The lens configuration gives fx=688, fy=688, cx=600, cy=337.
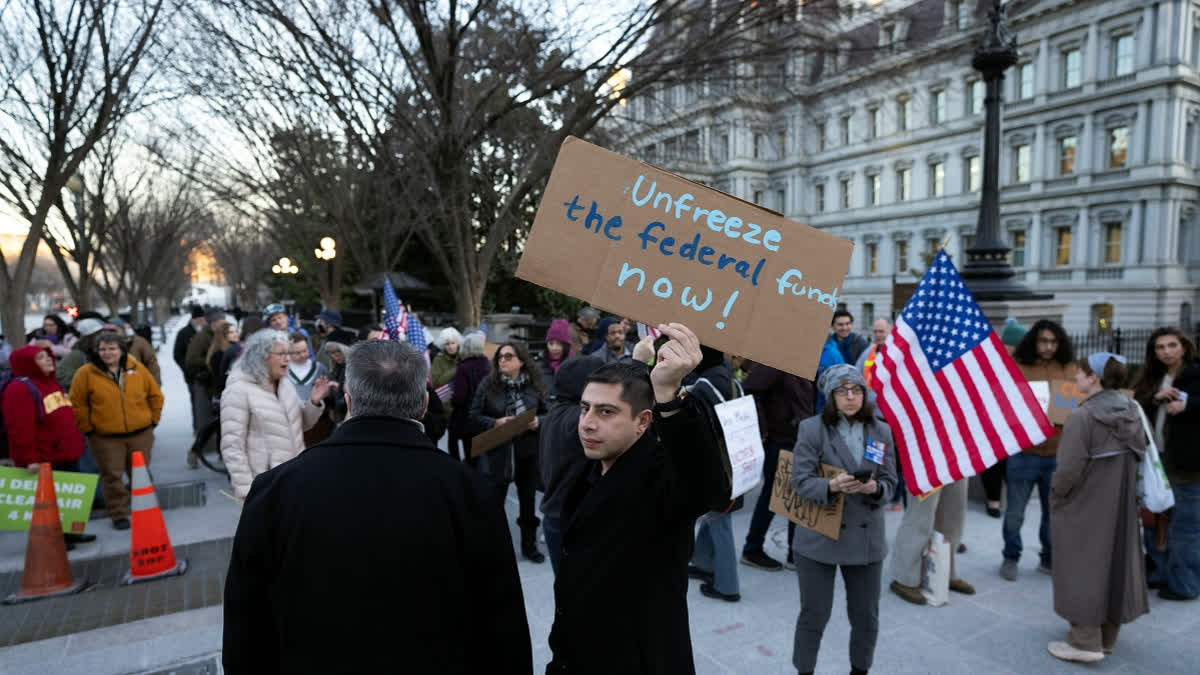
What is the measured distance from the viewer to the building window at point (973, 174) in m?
38.8

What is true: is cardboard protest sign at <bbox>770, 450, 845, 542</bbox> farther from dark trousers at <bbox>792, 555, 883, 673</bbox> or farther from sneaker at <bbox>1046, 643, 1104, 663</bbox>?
sneaker at <bbox>1046, 643, 1104, 663</bbox>

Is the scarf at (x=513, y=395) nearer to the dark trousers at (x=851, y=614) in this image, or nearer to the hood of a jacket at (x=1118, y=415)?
the dark trousers at (x=851, y=614)

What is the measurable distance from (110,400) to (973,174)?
141 feet

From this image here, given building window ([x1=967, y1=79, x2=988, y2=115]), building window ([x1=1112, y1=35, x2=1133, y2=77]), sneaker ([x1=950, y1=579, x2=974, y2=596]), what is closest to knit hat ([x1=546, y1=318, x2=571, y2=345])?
sneaker ([x1=950, y1=579, x2=974, y2=596])

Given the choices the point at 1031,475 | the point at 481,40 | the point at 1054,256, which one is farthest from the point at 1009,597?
the point at 1054,256

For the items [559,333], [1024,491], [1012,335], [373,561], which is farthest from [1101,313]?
[373,561]

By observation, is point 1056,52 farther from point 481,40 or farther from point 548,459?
point 548,459

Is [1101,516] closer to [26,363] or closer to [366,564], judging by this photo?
[366,564]

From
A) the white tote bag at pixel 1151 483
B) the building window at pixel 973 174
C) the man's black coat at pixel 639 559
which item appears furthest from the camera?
the building window at pixel 973 174

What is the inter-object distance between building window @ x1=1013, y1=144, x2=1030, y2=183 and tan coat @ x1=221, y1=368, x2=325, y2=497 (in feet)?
139

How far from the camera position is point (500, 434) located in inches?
220

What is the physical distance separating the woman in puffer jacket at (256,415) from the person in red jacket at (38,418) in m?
2.20

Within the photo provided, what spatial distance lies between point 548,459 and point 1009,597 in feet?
12.3

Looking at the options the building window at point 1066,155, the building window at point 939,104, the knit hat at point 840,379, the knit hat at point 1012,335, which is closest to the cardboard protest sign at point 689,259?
the knit hat at point 840,379
